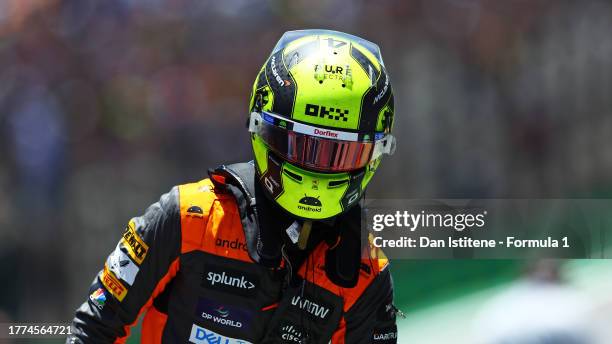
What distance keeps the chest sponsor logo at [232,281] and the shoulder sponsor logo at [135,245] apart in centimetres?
17

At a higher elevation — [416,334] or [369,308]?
[416,334]

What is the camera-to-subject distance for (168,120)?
11.5 ft

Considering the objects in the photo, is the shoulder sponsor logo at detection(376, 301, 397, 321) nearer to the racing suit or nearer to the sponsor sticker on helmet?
the racing suit

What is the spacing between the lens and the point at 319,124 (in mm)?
1729

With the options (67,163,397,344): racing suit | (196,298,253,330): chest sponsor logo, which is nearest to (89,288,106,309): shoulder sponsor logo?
(67,163,397,344): racing suit

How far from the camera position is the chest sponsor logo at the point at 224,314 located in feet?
6.13

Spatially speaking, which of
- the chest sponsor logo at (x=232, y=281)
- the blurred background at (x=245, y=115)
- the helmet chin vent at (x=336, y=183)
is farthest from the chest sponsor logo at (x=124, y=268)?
the blurred background at (x=245, y=115)

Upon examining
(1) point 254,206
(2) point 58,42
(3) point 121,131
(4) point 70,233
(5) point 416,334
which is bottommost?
(1) point 254,206

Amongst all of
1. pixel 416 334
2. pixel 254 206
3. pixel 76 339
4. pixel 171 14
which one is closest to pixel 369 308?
pixel 254 206

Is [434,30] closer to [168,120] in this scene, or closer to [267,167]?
[168,120]

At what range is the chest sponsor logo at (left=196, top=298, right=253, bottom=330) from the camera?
1.87 metres

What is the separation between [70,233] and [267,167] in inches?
79.2

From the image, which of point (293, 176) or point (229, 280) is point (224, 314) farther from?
point (293, 176)

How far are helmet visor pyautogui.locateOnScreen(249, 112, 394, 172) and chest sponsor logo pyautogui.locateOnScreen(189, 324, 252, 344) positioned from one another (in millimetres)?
461
